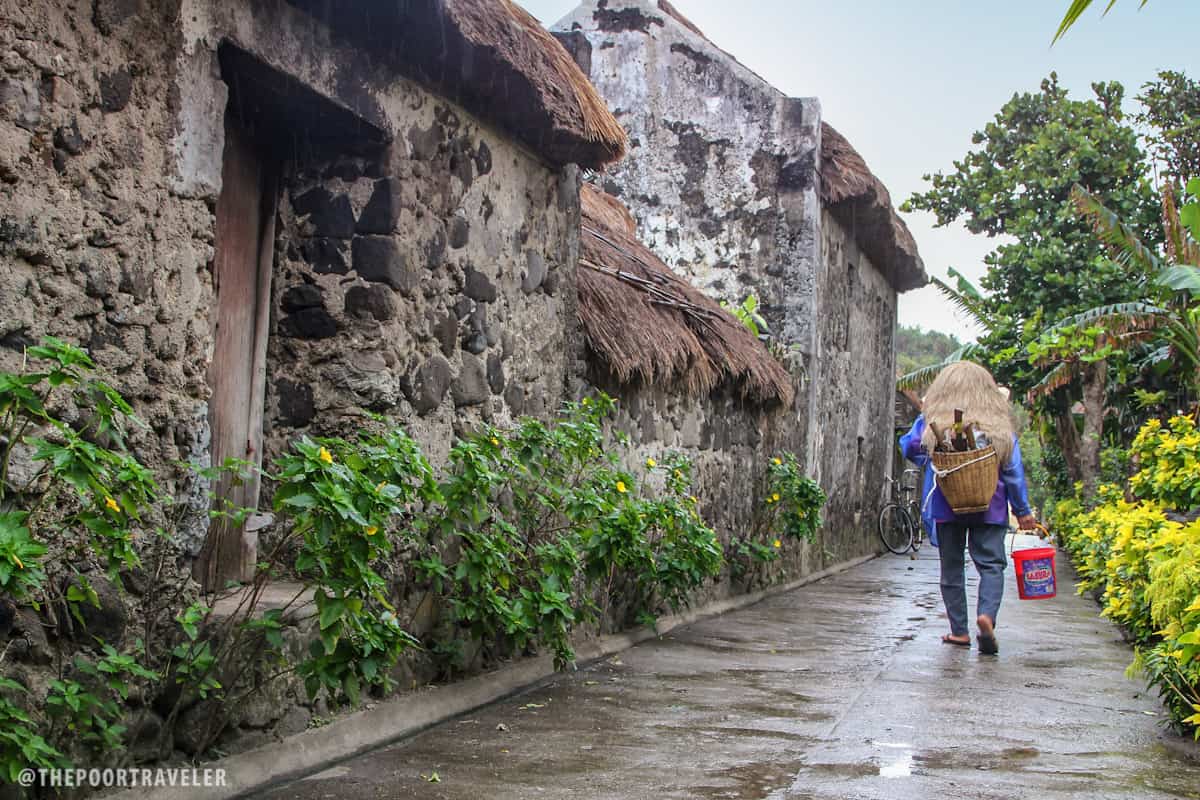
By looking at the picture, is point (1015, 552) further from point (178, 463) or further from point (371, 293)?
point (178, 463)

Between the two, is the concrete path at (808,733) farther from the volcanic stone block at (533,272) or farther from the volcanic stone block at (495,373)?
the volcanic stone block at (533,272)

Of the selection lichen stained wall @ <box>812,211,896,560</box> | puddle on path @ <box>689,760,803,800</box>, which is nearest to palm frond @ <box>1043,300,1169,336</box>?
lichen stained wall @ <box>812,211,896,560</box>

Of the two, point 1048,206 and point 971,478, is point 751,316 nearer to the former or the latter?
point 971,478

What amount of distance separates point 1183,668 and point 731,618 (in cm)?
460

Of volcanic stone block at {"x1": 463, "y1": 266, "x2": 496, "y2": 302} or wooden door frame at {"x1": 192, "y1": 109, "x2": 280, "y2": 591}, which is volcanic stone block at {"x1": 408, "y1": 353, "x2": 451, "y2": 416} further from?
wooden door frame at {"x1": 192, "y1": 109, "x2": 280, "y2": 591}

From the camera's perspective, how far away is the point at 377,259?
495cm

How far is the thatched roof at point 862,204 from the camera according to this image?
523 inches

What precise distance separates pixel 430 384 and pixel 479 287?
65 centimetres

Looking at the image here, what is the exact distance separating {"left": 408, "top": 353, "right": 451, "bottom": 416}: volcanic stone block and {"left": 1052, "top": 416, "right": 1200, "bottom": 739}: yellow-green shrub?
288 centimetres

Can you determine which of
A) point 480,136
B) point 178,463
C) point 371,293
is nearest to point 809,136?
point 480,136

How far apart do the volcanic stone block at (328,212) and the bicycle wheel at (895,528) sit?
14.5 meters

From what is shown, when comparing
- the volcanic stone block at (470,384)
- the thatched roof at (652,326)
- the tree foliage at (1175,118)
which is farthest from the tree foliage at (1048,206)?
the volcanic stone block at (470,384)

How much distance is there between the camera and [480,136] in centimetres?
577

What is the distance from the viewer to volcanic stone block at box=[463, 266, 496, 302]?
5.65 metres
